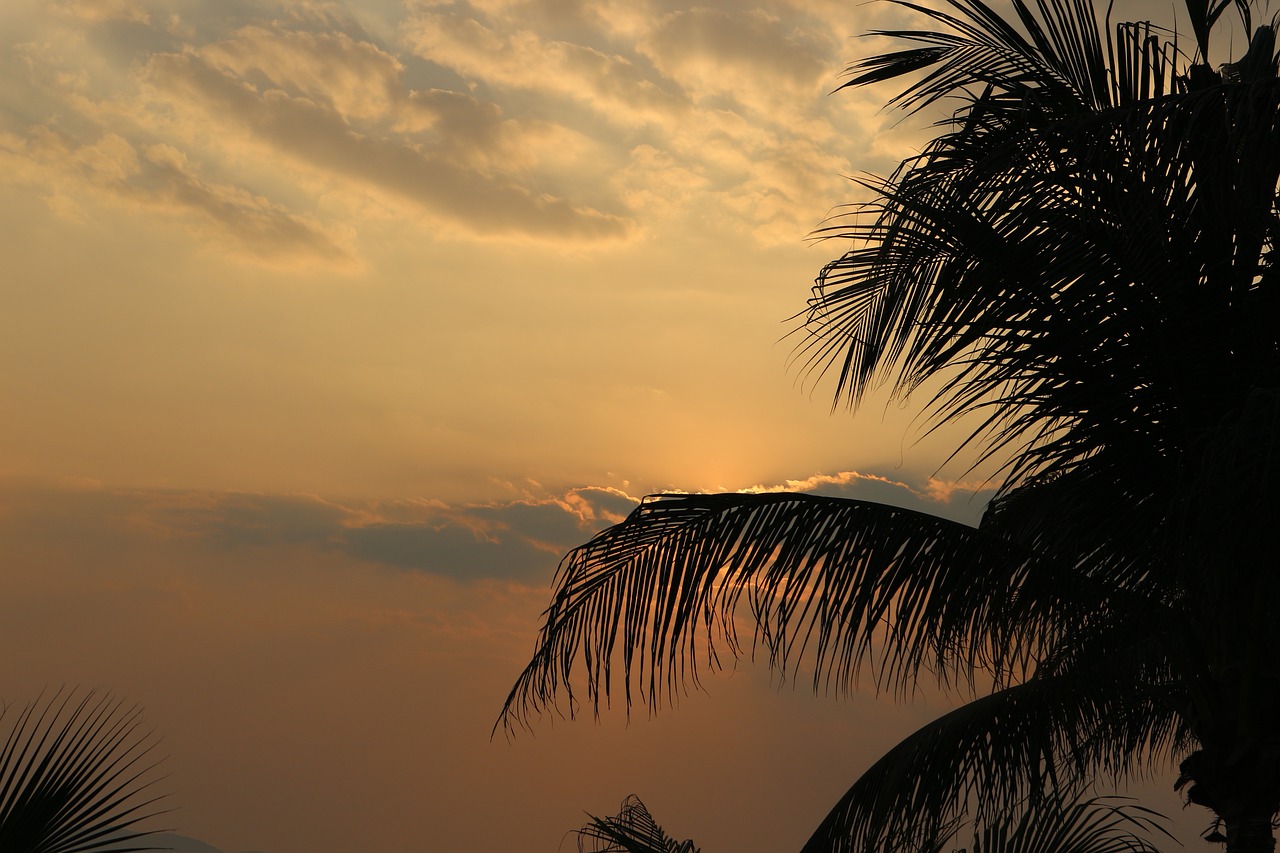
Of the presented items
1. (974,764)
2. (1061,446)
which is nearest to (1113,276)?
(1061,446)

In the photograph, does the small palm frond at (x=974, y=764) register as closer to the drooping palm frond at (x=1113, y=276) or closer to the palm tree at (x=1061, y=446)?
the palm tree at (x=1061, y=446)

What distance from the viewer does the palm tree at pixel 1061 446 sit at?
14.7 ft

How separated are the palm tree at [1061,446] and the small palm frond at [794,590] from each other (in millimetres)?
13

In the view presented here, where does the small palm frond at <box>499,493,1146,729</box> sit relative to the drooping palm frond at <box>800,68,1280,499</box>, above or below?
below

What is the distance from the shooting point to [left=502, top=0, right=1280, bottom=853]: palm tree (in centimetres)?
449

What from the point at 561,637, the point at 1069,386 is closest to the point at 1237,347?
the point at 1069,386

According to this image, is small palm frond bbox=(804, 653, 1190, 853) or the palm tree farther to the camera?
small palm frond bbox=(804, 653, 1190, 853)

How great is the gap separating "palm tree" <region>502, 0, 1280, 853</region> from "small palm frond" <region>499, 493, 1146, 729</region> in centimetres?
1

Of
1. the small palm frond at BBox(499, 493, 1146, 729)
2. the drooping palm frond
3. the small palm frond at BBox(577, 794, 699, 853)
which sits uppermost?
the drooping palm frond

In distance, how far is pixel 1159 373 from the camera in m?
4.67

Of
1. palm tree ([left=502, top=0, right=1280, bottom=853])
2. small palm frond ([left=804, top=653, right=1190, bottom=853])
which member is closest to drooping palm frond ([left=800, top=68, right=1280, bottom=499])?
palm tree ([left=502, top=0, right=1280, bottom=853])

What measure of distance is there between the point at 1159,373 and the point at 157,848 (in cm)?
473

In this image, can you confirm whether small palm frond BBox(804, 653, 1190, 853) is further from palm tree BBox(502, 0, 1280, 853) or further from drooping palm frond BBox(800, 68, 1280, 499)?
drooping palm frond BBox(800, 68, 1280, 499)

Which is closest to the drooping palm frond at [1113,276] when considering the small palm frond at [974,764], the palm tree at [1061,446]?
the palm tree at [1061,446]
